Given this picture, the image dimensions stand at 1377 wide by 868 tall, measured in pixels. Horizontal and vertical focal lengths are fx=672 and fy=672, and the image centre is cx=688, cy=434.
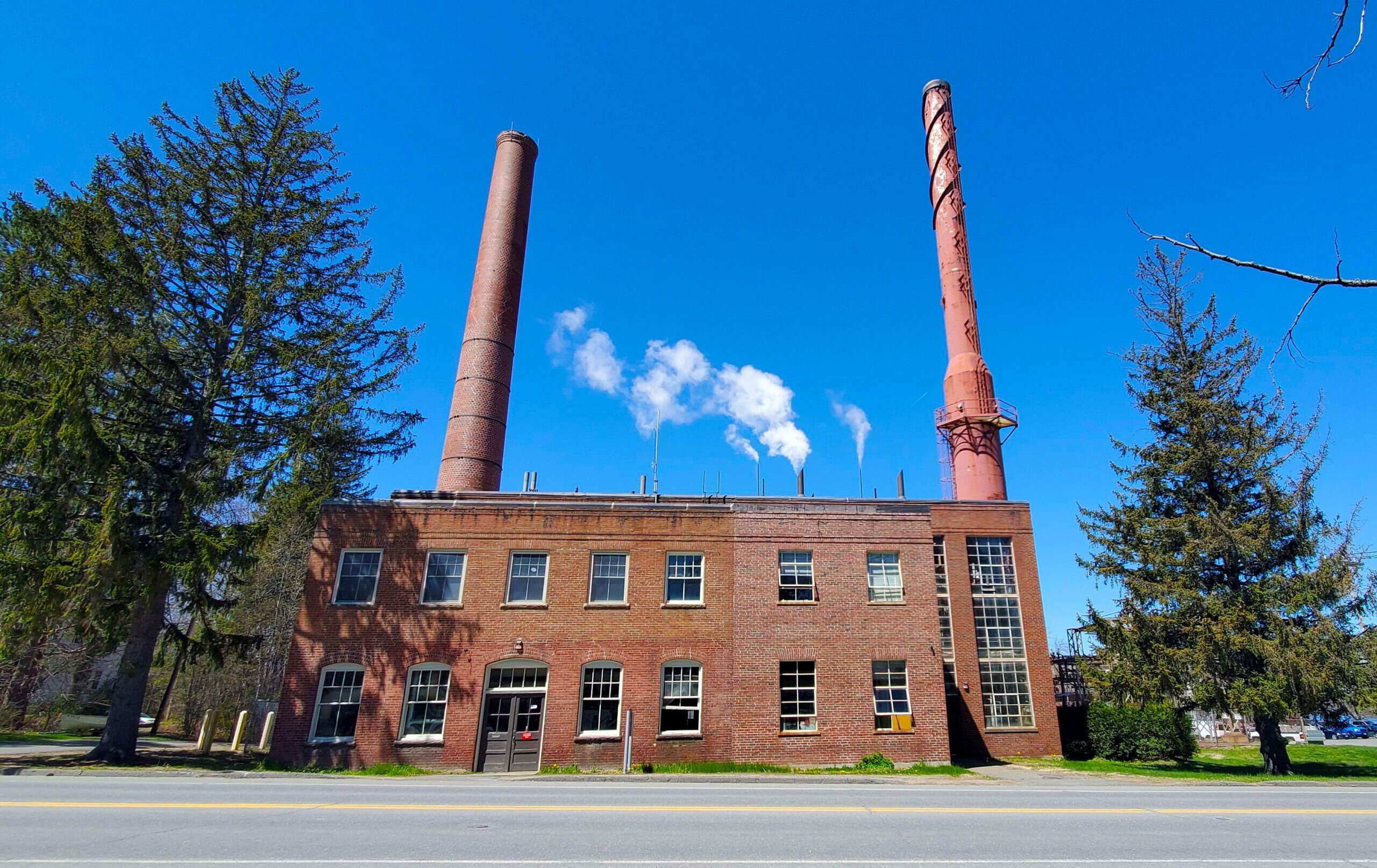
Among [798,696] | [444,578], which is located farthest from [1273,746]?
[444,578]

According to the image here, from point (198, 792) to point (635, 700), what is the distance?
9720 millimetres

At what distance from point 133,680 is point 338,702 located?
530 centimetres

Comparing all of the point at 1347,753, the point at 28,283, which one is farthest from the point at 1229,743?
the point at 28,283

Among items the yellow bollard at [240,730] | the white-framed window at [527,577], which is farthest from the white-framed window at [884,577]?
the yellow bollard at [240,730]

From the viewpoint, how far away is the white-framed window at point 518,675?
1831cm

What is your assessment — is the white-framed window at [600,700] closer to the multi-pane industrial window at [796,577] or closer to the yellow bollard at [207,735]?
the multi-pane industrial window at [796,577]

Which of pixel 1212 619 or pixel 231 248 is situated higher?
pixel 231 248

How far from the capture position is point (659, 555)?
64.9ft

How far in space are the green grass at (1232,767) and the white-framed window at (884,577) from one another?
21.0 feet

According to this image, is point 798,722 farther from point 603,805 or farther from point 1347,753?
point 1347,753

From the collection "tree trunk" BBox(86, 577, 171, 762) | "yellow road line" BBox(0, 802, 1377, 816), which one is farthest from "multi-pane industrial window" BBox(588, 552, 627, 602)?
"tree trunk" BBox(86, 577, 171, 762)

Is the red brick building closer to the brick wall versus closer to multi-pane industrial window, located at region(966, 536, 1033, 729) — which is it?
the brick wall

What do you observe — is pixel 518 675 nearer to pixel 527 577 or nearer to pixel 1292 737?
pixel 527 577

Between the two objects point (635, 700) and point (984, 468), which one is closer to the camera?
point (635, 700)
